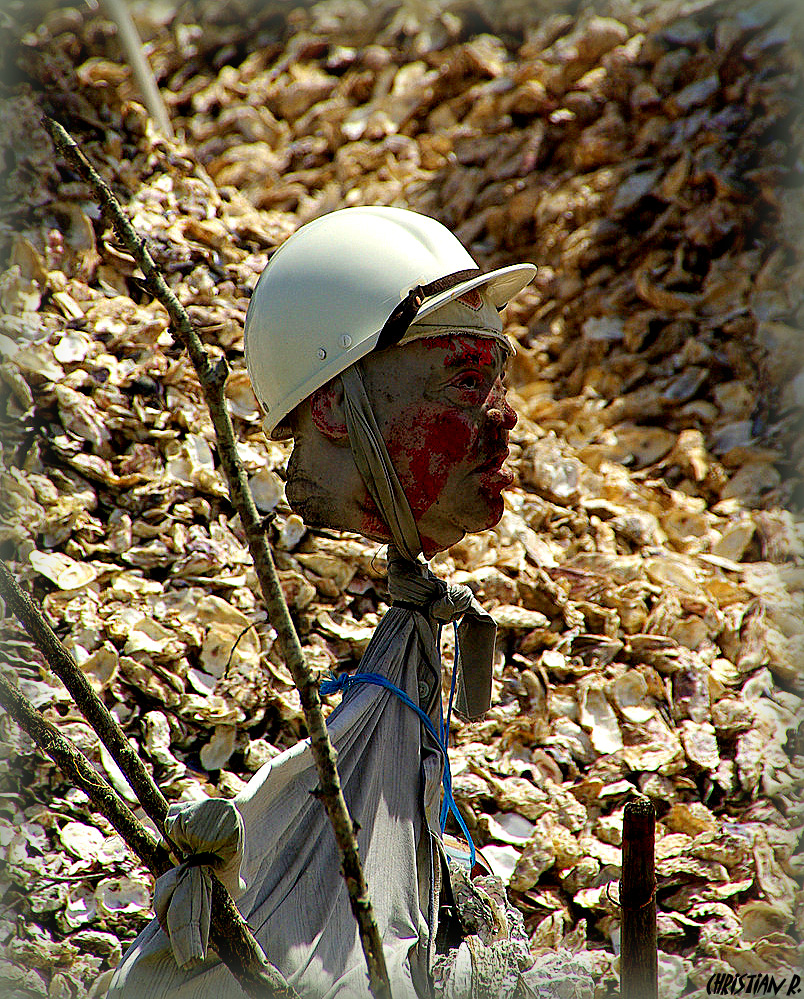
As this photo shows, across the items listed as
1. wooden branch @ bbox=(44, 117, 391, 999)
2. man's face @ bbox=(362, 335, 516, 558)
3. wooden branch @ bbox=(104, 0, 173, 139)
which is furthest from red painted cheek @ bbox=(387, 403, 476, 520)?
wooden branch @ bbox=(104, 0, 173, 139)

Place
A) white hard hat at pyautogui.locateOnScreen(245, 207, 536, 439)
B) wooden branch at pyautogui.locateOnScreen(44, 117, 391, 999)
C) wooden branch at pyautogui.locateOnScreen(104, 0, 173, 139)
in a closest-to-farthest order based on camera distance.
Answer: wooden branch at pyautogui.locateOnScreen(44, 117, 391, 999) < white hard hat at pyautogui.locateOnScreen(245, 207, 536, 439) < wooden branch at pyautogui.locateOnScreen(104, 0, 173, 139)

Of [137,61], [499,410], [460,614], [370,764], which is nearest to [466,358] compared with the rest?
[499,410]

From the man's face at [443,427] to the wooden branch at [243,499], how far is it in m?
0.37

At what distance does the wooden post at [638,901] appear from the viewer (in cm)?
96

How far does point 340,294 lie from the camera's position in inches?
37.5

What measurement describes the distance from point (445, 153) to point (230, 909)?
286 cm

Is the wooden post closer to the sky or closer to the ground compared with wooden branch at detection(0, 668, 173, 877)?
closer to the ground

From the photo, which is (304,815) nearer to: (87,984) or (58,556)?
(87,984)

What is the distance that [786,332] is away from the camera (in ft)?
7.95

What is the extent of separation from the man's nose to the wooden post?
414 millimetres

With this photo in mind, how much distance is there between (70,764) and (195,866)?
12cm

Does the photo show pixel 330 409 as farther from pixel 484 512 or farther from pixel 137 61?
pixel 137 61

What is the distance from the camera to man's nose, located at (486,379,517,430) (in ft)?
3.35

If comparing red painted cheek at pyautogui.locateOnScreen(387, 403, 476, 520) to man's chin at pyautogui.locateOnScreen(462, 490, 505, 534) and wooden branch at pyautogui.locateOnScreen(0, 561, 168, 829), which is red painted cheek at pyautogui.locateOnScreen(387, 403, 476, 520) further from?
wooden branch at pyautogui.locateOnScreen(0, 561, 168, 829)
